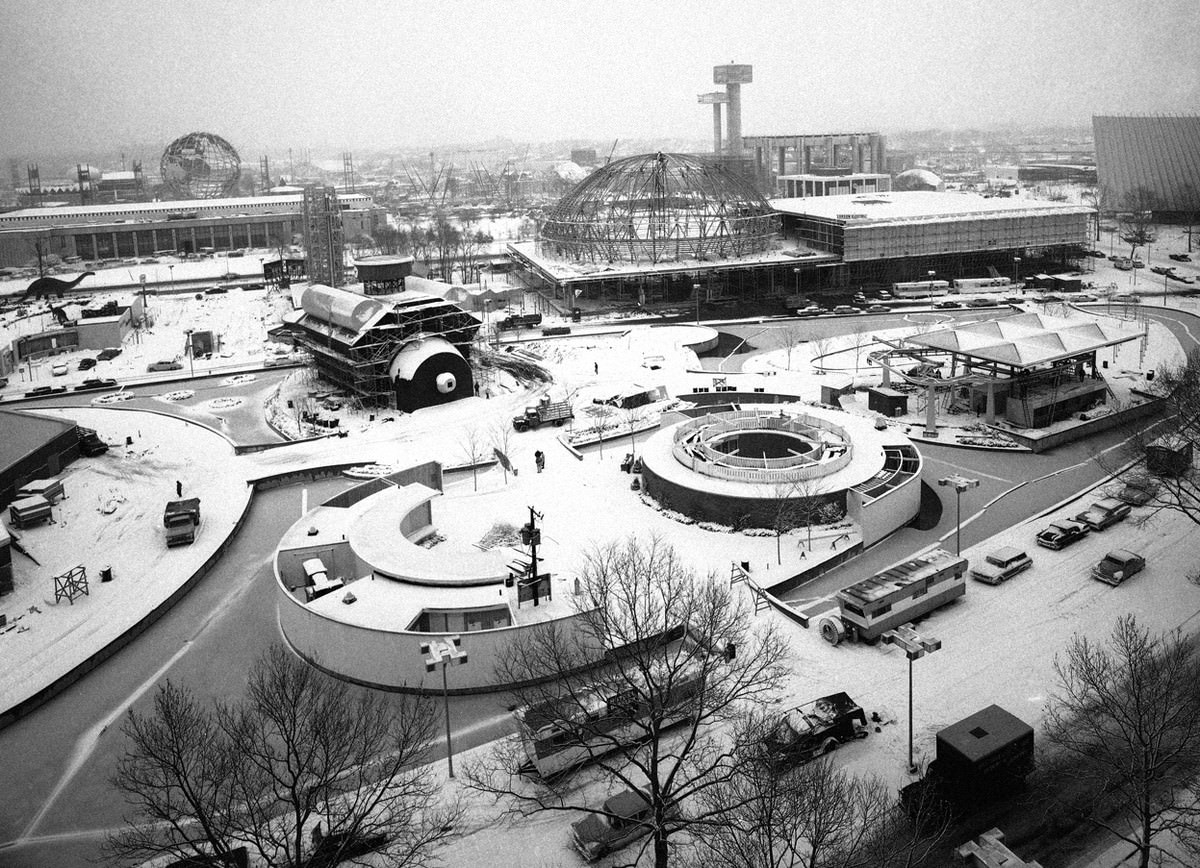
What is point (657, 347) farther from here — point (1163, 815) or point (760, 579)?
point (1163, 815)

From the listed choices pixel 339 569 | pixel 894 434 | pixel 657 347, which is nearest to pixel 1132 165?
pixel 657 347

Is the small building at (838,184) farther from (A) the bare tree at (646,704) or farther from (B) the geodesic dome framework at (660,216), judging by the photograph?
(A) the bare tree at (646,704)

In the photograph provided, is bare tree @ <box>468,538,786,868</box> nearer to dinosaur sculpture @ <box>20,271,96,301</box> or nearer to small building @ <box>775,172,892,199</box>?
dinosaur sculpture @ <box>20,271,96,301</box>

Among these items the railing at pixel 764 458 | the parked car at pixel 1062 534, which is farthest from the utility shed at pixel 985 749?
the railing at pixel 764 458

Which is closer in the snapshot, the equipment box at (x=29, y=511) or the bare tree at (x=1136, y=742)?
the bare tree at (x=1136, y=742)

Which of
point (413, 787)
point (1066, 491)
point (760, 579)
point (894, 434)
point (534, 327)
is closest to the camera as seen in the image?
point (413, 787)
